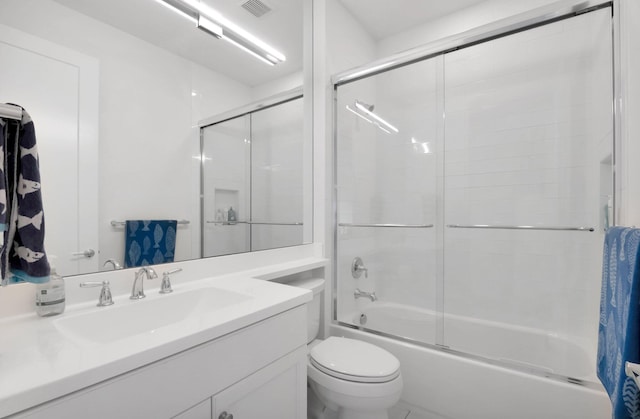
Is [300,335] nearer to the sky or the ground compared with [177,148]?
nearer to the ground

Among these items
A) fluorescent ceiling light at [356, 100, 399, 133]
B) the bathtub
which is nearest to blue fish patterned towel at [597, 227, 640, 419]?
the bathtub

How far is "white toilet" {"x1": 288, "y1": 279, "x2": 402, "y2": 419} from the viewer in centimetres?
121

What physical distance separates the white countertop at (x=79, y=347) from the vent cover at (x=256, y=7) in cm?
155

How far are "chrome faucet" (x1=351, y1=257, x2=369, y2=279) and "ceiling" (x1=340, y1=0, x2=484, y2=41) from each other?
75.6 inches

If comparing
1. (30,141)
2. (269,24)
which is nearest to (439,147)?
(269,24)

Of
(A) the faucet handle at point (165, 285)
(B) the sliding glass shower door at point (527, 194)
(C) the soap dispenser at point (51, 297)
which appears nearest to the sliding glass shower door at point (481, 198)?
(B) the sliding glass shower door at point (527, 194)

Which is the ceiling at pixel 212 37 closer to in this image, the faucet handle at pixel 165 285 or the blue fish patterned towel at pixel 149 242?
the blue fish patterned towel at pixel 149 242

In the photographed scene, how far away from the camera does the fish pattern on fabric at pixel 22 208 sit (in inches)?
24.4

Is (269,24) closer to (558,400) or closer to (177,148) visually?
(177,148)

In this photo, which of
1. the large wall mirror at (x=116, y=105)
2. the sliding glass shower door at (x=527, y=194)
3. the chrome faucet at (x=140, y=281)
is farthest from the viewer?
the sliding glass shower door at (x=527, y=194)

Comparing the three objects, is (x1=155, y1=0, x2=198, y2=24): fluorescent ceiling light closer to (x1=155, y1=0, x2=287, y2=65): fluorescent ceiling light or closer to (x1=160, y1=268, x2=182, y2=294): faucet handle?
(x1=155, y1=0, x2=287, y2=65): fluorescent ceiling light

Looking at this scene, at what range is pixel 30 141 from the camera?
631 mm

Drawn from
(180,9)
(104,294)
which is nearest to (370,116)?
(180,9)

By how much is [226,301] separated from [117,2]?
1.15 meters
